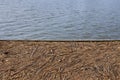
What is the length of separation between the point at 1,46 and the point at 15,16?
7821mm

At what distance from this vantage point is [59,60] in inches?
195

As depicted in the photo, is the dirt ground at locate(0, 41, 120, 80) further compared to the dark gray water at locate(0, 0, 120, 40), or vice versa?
the dark gray water at locate(0, 0, 120, 40)

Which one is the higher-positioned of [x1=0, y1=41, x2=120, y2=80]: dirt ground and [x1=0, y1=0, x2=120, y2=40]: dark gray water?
[x1=0, y1=0, x2=120, y2=40]: dark gray water

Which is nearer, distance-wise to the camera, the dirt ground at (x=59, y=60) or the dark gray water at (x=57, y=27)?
the dirt ground at (x=59, y=60)

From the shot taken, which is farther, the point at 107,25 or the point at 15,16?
the point at 15,16

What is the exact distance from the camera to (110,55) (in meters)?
5.34

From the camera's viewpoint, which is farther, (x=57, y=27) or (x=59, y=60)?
(x=57, y=27)

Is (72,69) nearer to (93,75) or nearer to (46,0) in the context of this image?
(93,75)

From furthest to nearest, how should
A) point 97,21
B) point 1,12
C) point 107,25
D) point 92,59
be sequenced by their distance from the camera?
point 1,12, point 97,21, point 107,25, point 92,59

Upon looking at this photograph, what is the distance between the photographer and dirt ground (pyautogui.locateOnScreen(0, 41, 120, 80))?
14.2 feet

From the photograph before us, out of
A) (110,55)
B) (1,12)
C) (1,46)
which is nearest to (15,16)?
(1,12)

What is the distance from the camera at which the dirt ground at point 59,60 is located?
4.34 m

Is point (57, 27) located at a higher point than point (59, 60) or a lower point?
higher

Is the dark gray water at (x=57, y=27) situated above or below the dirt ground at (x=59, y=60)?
above
